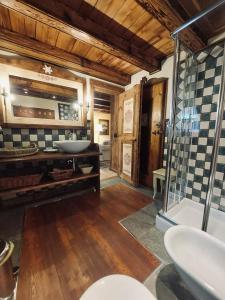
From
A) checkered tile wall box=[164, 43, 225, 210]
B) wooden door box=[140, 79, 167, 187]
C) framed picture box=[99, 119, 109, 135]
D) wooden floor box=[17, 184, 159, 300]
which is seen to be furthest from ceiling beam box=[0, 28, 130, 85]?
framed picture box=[99, 119, 109, 135]

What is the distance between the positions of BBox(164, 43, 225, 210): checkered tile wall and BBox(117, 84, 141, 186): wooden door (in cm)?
84

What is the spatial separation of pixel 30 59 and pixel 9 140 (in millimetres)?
1194

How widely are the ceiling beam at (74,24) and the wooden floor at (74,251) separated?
2.17m

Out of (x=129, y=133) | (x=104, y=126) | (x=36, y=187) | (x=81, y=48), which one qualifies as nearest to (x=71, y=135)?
(x=36, y=187)

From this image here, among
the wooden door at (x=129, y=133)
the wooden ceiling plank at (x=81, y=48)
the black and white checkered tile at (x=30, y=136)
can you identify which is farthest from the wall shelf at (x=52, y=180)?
the wooden ceiling plank at (x=81, y=48)

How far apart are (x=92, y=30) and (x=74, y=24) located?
0.22m

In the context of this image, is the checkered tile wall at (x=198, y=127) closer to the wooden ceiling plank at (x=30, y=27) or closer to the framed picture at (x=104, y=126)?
the wooden ceiling plank at (x=30, y=27)

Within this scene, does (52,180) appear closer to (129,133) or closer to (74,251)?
(74,251)

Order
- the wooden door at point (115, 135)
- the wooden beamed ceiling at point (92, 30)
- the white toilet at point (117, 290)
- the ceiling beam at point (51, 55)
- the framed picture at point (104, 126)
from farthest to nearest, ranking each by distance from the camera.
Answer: the framed picture at point (104, 126)
the wooden door at point (115, 135)
the ceiling beam at point (51, 55)
the wooden beamed ceiling at point (92, 30)
the white toilet at point (117, 290)

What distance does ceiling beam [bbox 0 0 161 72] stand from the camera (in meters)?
1.23

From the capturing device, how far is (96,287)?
0.75 meters

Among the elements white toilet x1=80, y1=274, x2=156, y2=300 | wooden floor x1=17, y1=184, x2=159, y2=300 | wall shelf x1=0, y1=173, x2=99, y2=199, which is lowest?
wooden floor x1=17, y1=184, x2=159, y2=300

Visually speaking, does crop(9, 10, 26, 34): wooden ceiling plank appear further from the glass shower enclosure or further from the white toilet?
the white toilet

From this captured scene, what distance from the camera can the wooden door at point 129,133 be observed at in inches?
98.6
